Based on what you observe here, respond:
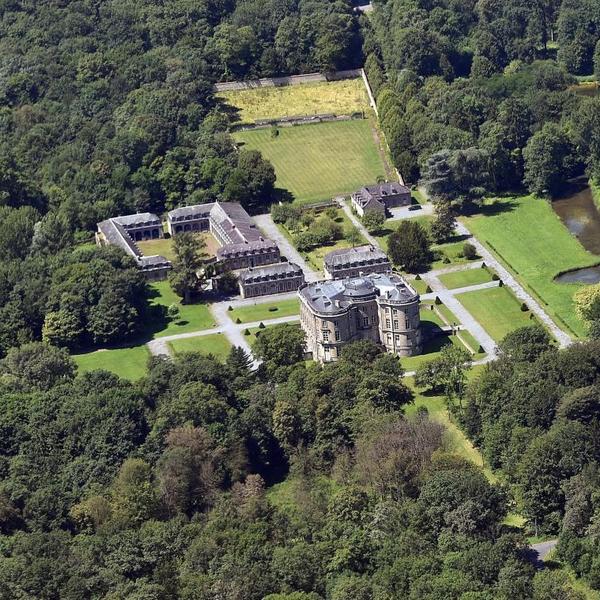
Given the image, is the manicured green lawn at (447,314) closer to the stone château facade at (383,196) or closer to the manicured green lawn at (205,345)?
the manicured green lawn at (205,345)

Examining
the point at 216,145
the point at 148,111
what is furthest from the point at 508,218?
the point at 148,111

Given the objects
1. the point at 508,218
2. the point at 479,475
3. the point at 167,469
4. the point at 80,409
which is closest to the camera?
the point at 479,475

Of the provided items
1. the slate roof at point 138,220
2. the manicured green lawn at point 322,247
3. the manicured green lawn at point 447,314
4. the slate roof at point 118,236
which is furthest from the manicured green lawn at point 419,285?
the slate roof at point 138,220

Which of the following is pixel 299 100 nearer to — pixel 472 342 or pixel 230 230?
pixel 230 230

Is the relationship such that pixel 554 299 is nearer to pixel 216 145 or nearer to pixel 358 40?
pixel 216 145

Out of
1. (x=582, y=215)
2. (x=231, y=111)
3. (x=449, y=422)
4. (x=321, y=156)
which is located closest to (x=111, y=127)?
(x=231, y=111)

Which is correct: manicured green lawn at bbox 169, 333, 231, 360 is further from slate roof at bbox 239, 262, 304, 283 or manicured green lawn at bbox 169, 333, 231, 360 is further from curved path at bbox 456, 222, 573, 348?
curved path at bbox 456, 222, 573, 348
